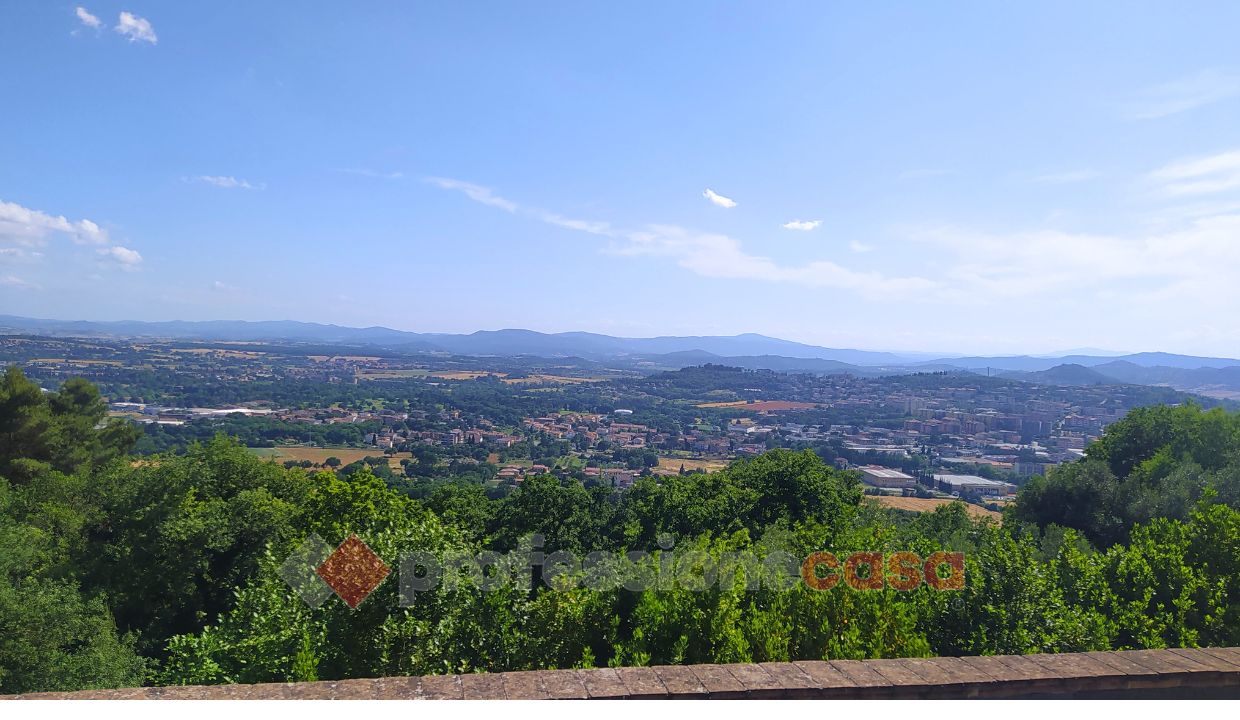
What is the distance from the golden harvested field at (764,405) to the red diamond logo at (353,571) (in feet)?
270

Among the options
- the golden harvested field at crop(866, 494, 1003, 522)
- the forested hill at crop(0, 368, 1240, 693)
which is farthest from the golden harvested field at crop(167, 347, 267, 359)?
the golden harvested field at crop(866, 494, 1003, 522)

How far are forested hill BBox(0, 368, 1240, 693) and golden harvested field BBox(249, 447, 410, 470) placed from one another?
96.2ft

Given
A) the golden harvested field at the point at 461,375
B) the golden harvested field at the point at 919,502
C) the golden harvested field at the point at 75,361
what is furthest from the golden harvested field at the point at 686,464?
the golden harvested field at the point at 75,361

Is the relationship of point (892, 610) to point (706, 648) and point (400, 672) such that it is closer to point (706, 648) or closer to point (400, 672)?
point (706, 648)

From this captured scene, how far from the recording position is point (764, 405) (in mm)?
93375

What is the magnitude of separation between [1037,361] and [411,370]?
601 feet

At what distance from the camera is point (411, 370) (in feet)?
437

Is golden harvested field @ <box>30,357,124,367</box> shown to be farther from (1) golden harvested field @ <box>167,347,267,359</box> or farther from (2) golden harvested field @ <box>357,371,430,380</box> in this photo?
(2) golden harvested field @ <box>357,371,430,380</box>

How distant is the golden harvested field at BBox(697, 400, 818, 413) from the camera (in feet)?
294

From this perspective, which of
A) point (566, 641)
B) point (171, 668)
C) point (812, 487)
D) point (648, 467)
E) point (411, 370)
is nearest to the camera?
point (566, 641)

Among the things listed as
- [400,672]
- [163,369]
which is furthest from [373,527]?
[163,369]

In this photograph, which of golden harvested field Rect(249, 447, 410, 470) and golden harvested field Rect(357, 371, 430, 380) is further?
golden harvested field Rect(357, 371, 430, 380)

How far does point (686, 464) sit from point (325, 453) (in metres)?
28.1
